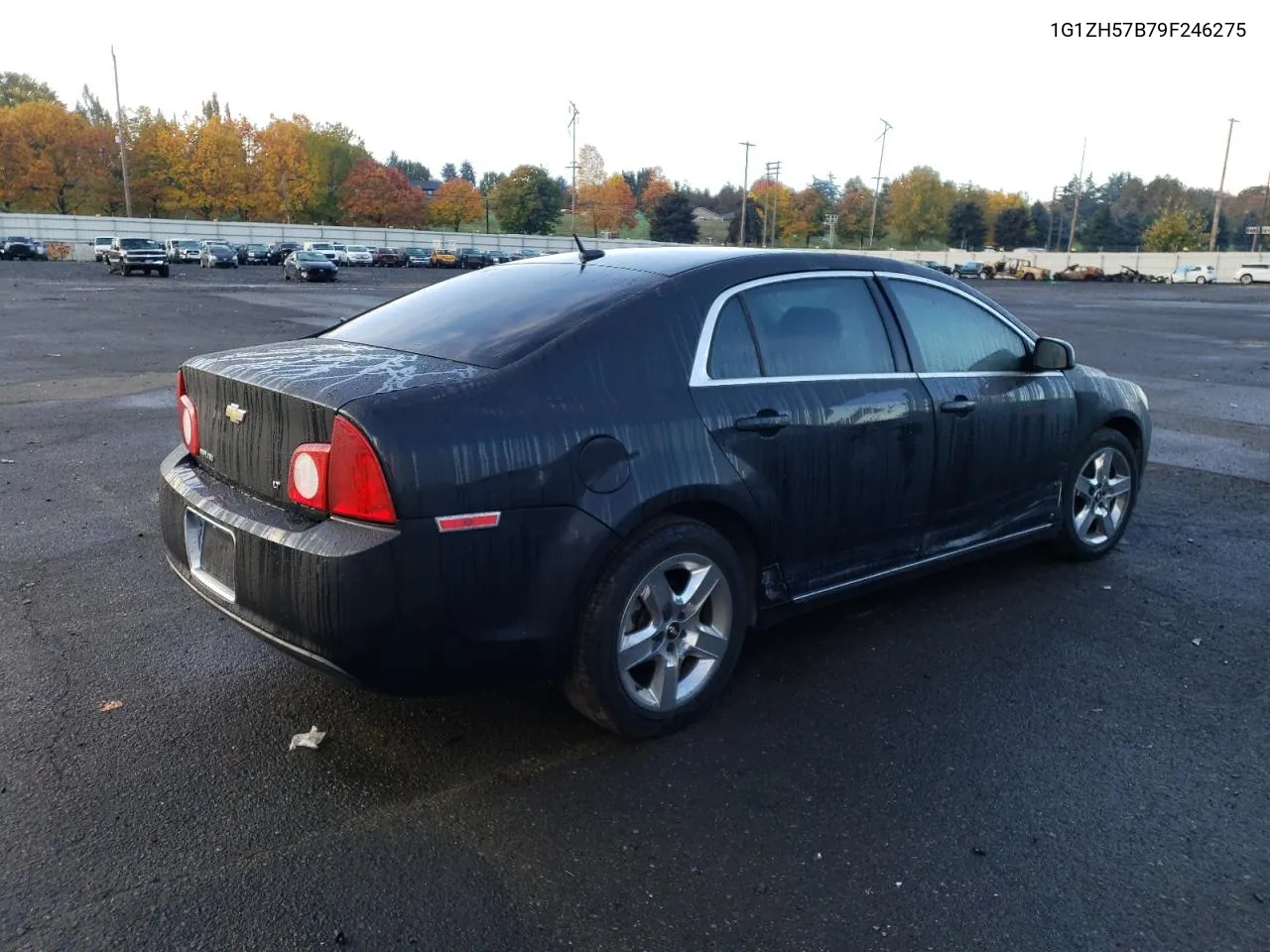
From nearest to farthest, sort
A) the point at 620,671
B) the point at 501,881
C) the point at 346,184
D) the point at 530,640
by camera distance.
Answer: the point at 501,881 < the point at 530,640 < the point at 620,671 < the point at 346,184

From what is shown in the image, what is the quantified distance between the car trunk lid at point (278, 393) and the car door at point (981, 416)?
2.18 metres

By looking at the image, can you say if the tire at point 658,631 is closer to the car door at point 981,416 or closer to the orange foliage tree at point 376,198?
the car door at point 981,416

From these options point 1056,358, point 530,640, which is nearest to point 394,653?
point 530,640

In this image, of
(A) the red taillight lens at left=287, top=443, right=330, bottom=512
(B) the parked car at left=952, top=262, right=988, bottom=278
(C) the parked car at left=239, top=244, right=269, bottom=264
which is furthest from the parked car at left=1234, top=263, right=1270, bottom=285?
(A) the red taillight lens at left=287, top=443, right=330, bottom=512

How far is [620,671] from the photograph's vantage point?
11.2ft

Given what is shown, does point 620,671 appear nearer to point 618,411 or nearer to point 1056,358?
point 618,411

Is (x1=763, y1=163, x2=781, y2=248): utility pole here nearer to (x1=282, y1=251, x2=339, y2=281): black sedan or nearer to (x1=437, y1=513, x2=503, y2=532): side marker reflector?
(x1=282, y1=251, x2=339, y2=281): black sedan

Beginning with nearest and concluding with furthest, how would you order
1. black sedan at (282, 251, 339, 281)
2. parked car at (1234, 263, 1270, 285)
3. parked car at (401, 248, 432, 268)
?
black sedan at (282, 251, 339, 281) → parked car at (1234, 263, 1270, 285) → parked car at (401, 248, 432, 268)

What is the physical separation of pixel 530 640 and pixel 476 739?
0.60 metres

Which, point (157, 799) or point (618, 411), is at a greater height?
point (618, 411)

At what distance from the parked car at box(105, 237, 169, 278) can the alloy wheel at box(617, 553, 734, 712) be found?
147ft

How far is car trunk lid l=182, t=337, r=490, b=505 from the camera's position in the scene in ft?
10.3

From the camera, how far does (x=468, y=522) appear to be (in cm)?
302

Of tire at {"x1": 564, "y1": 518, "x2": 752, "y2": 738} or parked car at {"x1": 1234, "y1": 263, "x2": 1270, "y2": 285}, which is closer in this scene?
tire at {"x1": 564, "y1": 518, "x2": 752, "y2": 738}
